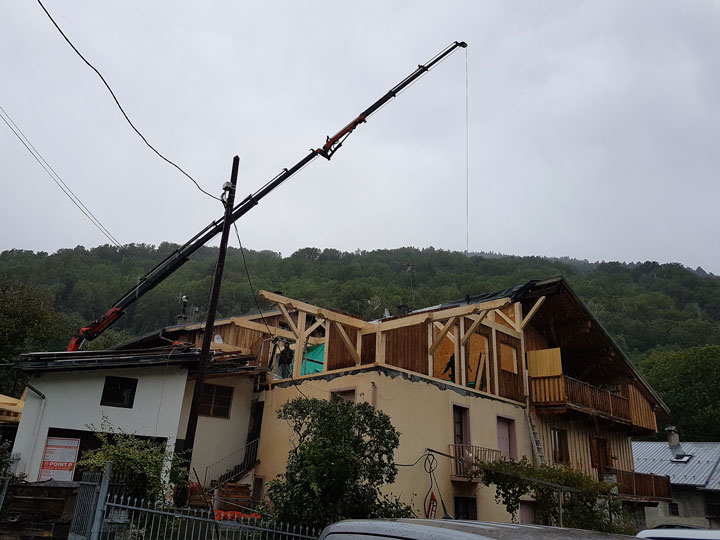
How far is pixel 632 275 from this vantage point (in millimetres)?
74875

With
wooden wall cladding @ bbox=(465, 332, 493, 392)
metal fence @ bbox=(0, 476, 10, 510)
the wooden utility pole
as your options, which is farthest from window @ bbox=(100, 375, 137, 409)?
wooden wall cladding @ bbox=(465, 332, 493, 392)

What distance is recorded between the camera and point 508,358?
20.6m

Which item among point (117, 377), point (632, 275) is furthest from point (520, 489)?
point (632, 275)

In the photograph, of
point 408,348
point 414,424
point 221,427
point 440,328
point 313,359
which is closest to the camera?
point 414,424

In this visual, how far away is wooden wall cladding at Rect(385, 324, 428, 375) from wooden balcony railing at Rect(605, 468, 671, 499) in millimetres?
10278

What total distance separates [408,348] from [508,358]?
5.54m

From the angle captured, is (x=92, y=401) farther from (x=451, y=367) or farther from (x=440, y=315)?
(x=451, y=367)

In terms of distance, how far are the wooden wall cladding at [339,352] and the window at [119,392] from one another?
6.09 m

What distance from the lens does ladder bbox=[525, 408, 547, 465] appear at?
19.6 m

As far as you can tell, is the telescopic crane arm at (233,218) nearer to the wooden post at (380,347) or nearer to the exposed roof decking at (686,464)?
the wooden post at (380,347)

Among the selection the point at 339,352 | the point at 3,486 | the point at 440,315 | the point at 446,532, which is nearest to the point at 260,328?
the point at 339,352

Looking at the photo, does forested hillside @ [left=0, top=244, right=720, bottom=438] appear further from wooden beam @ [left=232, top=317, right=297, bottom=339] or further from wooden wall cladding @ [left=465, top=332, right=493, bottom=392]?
wooden wall cladding @ [left=465, top=332, right=493, bottom=392]

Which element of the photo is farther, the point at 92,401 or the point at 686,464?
the point at 686,464

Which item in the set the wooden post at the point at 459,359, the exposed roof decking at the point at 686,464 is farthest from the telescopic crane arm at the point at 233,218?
the exposed roof decking at the point at 686,464
